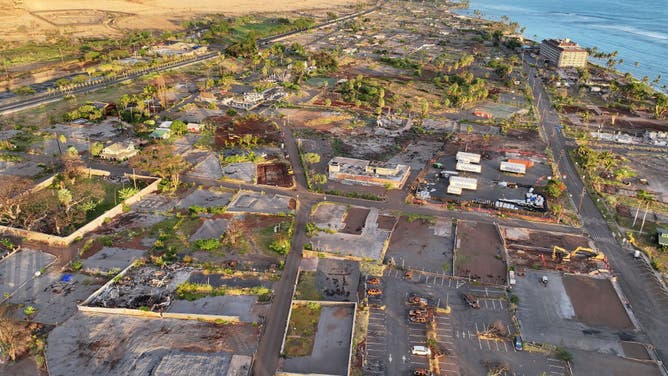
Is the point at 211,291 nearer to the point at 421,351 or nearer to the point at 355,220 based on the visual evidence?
the point at 421,351

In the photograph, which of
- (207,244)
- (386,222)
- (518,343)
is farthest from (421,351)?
(207,244)

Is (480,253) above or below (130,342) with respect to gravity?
above

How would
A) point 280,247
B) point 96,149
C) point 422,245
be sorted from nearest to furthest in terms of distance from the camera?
point 280,247 < point 422,245 < point 96,149

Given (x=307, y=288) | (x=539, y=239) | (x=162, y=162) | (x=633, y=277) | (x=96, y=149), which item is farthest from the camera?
(x=96, y=149)

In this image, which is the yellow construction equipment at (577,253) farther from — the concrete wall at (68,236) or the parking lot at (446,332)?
the concrete wall at (68,236)

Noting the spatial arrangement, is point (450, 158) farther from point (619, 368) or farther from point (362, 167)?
point (619, 368)
